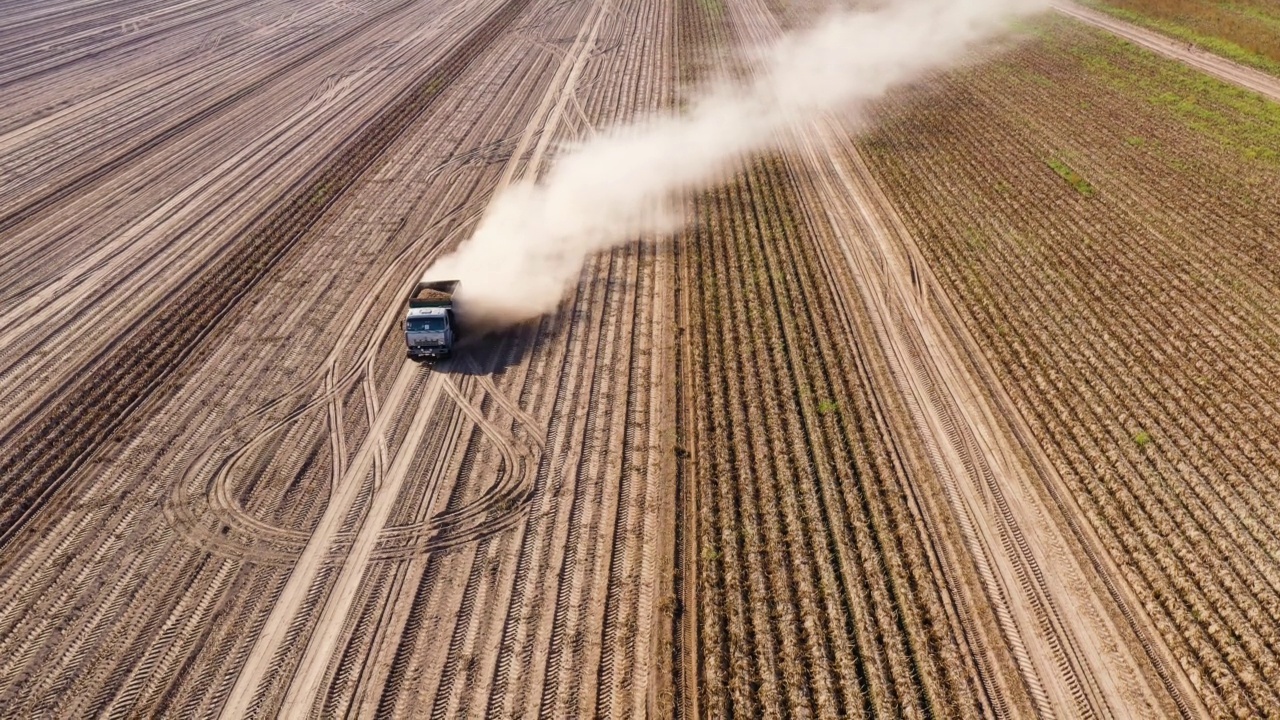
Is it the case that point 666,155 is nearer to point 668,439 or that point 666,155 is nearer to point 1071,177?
point 1071,177

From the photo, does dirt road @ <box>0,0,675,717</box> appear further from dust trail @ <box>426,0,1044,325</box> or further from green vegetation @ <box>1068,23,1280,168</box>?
green vegetation @ <box>1068,23,1280,168</box>

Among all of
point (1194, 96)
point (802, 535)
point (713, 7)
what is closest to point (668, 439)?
point (802, 535)

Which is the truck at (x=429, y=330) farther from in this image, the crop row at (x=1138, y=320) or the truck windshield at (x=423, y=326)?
the crop row at (x=1138, y=320)

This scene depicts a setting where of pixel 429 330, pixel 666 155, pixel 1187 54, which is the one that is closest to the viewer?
pixel 429 330

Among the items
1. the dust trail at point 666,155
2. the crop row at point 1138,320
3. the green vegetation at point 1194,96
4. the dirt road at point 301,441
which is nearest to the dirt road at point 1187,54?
the green vegetation at point 1194,96

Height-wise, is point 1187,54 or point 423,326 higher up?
point 1187,54

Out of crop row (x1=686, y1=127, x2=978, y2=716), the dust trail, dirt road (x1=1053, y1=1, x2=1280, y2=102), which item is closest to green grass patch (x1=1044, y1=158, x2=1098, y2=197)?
the dust trail

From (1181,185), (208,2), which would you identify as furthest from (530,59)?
(1181,185)
